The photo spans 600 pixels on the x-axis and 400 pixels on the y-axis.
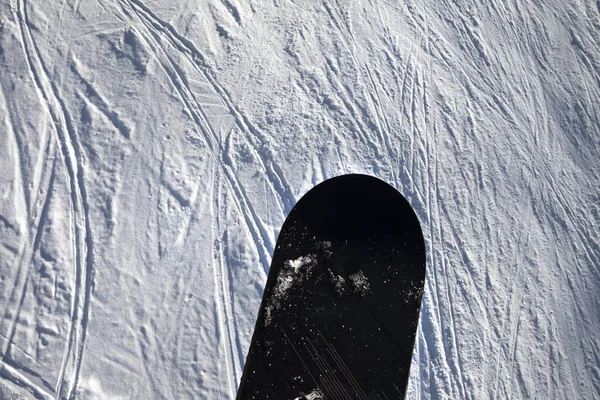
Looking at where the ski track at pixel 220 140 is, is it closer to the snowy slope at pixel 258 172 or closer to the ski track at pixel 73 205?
the snowy slope at pixel 258 172

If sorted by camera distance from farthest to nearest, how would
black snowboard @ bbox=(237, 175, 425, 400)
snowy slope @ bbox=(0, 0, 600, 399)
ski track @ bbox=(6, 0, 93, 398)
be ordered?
snowy slope @ bbox=(0, 0, 600, 399)
ski track @ bbox=(6, 0, 93, 398)
black snowboard @ bbox=(237, 175, 425, 400)

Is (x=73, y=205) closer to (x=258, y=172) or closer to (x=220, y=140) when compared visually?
(x=220, y=140)

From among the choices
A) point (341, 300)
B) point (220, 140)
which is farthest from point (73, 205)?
point (341, 300)

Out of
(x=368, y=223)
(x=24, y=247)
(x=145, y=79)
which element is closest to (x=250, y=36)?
(x=145, y=79)

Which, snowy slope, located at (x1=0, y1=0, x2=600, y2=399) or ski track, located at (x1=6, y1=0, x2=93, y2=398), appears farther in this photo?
snowy slope, located at (x1=0, y1=0, x2=600, y2=399)

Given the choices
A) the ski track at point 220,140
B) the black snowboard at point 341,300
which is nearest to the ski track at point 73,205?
the ski track at point 220,140

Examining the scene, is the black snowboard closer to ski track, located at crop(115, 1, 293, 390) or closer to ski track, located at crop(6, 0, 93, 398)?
ski track, located at crop(115, 1, 293, 390)

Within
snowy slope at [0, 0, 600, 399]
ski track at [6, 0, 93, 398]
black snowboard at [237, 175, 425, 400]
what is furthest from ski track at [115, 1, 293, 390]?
ski track at [6, 0, 93, 398]

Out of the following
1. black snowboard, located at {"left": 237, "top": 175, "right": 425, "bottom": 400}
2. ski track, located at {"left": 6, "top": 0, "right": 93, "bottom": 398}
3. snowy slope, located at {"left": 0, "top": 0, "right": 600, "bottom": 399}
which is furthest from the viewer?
snowy slope, located at {"left": 0, "top": 0, "right": 600, "bottom": 399}
